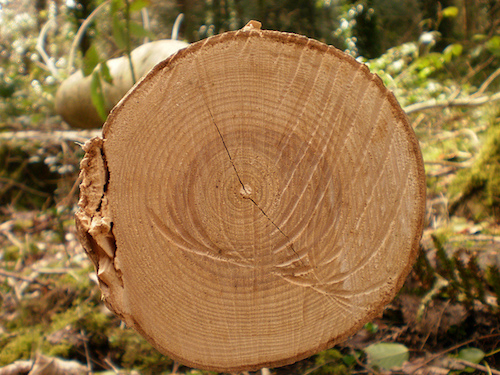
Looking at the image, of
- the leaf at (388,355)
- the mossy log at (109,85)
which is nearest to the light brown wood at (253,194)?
the leaf at (388,355)

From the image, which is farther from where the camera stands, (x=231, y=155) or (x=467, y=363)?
(x=467, y=363)

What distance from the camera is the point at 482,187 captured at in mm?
2695

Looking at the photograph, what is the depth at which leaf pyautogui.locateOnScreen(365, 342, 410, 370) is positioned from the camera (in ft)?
4.96

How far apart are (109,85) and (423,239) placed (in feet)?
7.89

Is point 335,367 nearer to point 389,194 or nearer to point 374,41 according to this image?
point 389,194

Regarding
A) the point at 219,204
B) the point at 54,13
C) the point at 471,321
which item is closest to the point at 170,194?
the point at 219,204

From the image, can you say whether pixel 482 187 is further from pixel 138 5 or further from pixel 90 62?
pixel 90 62

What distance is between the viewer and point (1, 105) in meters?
4.81

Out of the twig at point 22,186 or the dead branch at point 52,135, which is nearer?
the dead branch at point 52,135

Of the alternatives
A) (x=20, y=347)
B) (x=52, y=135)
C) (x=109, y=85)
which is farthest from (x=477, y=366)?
(x=52, y=135)

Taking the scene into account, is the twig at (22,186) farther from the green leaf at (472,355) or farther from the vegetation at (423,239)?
the green leaf at (472,355)

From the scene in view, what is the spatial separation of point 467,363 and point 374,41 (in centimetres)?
542

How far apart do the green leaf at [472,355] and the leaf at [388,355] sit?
268 mm

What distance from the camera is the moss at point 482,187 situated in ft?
8.54
